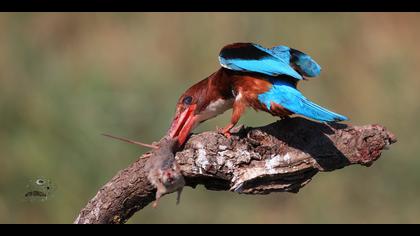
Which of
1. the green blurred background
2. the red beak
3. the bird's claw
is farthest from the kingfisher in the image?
the green blurred background

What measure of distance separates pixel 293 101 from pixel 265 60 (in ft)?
0.85

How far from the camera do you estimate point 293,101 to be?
384cm

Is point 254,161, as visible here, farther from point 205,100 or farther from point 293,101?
point 205,100

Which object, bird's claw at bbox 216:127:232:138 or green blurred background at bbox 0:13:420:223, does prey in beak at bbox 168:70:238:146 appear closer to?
bird's claw at bbox 216:127:232:138

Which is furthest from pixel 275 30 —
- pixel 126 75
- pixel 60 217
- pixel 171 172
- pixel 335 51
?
pixel 171 172

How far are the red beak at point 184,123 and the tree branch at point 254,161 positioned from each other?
12.3 inches

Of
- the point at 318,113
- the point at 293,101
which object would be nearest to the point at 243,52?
the point at 293,101

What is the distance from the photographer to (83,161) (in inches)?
217

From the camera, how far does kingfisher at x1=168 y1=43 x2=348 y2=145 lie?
392cm

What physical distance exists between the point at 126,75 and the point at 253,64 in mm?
2450

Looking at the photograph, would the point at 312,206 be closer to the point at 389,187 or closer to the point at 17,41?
the point at 389,187

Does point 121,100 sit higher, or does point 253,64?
point 121,100

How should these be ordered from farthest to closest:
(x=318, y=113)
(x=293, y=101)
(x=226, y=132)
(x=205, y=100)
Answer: (x=205, y=100) < (x=293, y=101) < (x=318, y=113) < (x=226, y=132)
